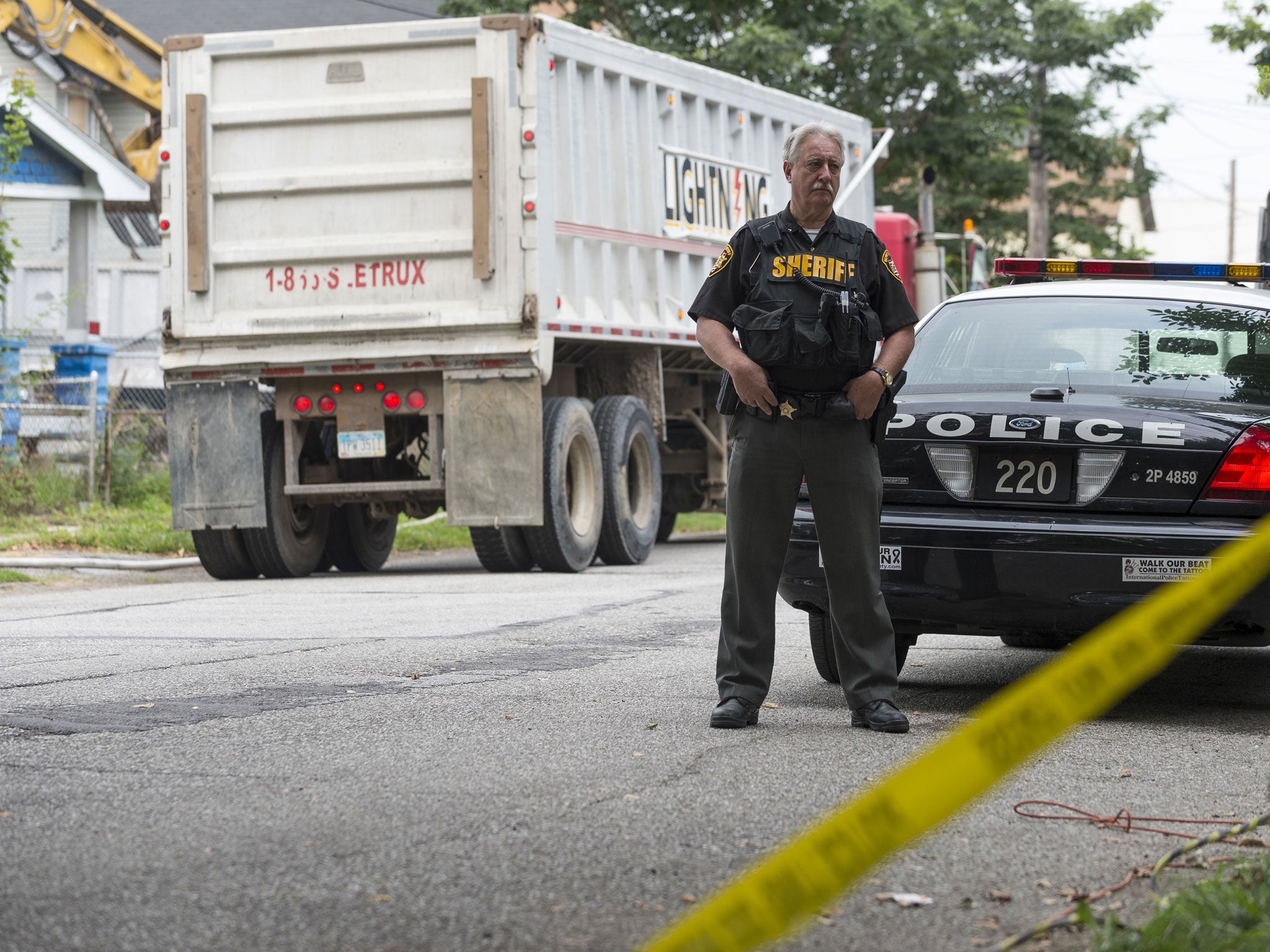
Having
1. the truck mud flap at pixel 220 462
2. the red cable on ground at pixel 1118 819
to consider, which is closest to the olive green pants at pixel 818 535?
the red cable on ground at pixel 1118 819

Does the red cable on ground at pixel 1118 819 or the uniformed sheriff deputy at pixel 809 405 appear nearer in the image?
the red cable on ground at pixel 1118 819

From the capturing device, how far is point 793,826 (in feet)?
12.8

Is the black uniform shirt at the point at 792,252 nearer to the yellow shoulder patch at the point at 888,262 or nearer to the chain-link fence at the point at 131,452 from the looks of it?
the yellow shoulder patch at the point at 888,262

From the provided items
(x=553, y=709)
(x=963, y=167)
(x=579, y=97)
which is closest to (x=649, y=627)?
(x=553, y=709)

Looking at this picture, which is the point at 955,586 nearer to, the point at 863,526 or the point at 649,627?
the point at 863,526

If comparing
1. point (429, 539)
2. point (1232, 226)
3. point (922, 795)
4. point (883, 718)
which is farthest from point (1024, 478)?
point (1232, 226)

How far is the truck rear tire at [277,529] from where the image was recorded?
11.9 meters

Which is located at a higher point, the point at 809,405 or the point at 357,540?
the point at 809,405

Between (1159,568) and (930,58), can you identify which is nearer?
(1159,568)

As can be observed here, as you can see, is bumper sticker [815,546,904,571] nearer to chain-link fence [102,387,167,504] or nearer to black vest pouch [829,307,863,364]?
black vest pouch [829,307,863,364]

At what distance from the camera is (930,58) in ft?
83.9

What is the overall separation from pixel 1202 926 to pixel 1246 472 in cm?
267

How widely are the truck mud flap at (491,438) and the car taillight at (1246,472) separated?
21.1 feet

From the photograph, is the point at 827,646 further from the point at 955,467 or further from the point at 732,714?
the point at 732,714
